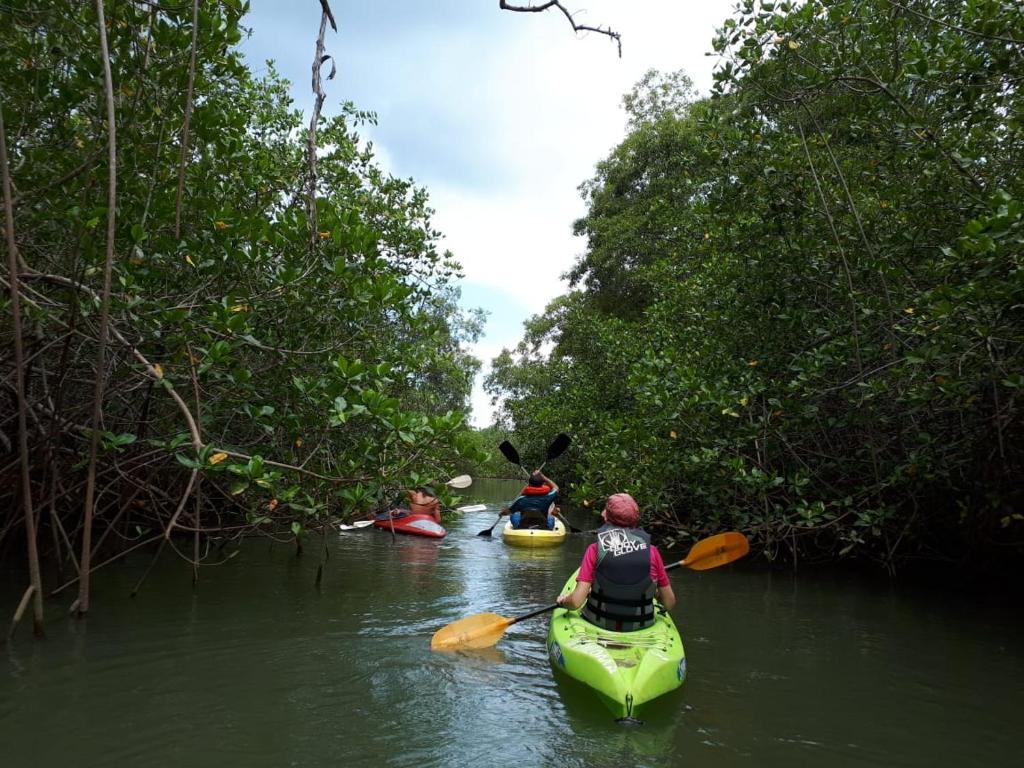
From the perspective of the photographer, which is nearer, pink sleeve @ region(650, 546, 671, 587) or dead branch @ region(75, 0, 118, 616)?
dead branch @ region(75, 0, 118, 616)

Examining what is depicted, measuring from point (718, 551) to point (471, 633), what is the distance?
2230 mm

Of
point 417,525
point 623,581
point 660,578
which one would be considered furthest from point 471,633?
point 417,525

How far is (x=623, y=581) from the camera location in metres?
4.44

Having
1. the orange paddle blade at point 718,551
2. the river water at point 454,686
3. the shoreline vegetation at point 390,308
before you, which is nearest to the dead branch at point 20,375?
the shoreline vegetation at point 390,308

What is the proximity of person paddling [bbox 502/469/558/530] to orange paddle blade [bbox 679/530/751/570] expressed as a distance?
5233 mm

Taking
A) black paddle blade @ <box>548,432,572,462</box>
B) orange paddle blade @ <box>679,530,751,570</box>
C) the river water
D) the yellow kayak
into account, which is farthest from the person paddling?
orange paddle blade @ <box>679,530,751,570</box>

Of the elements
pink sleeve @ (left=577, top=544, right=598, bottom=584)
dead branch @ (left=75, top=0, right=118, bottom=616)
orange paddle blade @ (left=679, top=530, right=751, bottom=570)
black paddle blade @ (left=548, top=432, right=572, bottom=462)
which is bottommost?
orange paddle blade @ (left=679, top=530, right=751, bottom=570)

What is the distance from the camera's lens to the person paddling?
1115 centimetres

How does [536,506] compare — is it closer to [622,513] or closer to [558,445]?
[558,445]

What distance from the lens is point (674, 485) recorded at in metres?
10.1

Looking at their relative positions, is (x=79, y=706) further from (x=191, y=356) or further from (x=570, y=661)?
(x=570, y=661)

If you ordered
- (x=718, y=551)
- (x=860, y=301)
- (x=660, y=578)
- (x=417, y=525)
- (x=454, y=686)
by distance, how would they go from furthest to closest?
(x=417, y=525), (x=860, y=301), (x=718, y=551), (x=660, y=578), (x=454, y=686)

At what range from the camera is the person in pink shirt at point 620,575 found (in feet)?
14.5

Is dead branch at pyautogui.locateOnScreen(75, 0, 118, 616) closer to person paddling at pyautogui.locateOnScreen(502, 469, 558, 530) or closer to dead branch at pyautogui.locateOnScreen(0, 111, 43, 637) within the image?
dead branch at pyautogui.locateOnScreen(0, 111, 43, 637)
